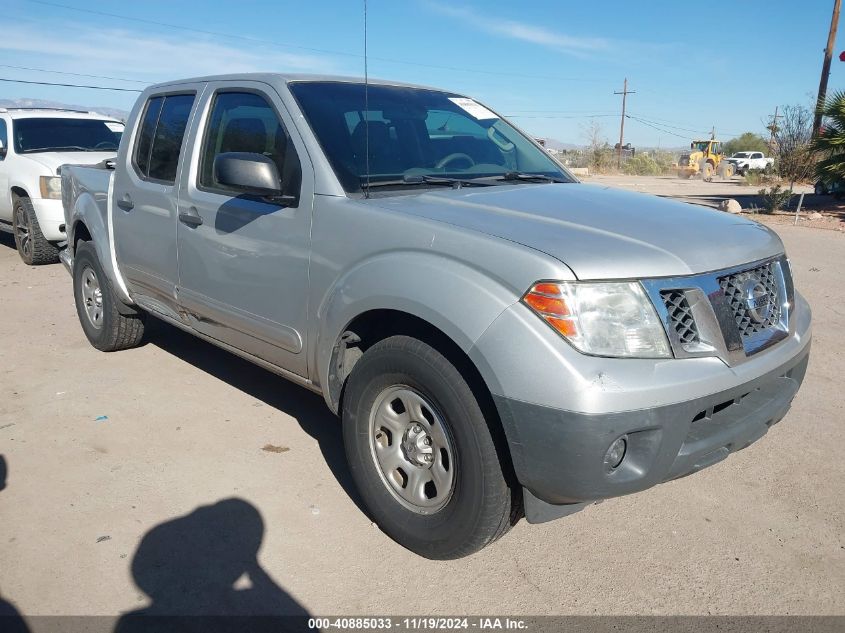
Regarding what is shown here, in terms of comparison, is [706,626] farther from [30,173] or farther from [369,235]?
[30,173]

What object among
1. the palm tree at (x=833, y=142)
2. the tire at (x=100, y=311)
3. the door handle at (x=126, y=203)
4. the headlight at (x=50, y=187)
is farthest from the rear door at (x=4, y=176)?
the palm tree at (x=833, y=142)

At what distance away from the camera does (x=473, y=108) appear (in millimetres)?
4367

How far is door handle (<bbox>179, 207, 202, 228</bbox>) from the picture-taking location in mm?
3918

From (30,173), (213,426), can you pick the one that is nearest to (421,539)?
(213,426)

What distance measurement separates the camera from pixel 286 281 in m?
3.38

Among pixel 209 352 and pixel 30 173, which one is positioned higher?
pixel 30 173

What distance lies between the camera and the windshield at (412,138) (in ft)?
11.3

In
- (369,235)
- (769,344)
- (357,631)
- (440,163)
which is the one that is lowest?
(357,631)

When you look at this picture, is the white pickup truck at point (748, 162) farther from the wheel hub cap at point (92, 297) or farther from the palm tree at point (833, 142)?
the wheel hub cap at point (92, 297)

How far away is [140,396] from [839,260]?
31.1 ft

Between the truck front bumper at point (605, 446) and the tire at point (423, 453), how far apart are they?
154mm

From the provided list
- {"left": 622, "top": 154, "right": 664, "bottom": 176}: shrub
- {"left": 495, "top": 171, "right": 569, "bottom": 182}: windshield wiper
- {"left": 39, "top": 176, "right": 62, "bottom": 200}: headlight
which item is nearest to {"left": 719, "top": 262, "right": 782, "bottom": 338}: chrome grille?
{"left": 495, "top": 171, "right": 569, "bottom": 182}: windshield wiper

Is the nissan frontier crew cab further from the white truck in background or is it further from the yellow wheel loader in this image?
the yellow wheel loader

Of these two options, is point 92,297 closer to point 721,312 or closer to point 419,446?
point 419,446
